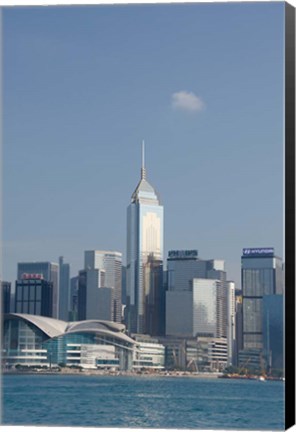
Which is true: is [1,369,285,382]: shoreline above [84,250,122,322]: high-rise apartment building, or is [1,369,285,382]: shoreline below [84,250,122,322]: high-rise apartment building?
below

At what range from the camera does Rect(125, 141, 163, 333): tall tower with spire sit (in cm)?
3409

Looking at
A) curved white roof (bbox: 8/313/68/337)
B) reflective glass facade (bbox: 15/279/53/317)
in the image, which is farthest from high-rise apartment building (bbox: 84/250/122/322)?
curved white roof (bbox: 8/313/68/337)

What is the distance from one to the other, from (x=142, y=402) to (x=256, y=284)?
11.4 metres

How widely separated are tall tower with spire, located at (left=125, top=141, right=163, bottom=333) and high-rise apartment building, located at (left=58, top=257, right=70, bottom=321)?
2.01 metres

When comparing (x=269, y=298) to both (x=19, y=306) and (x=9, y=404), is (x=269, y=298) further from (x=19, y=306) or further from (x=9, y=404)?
(x=9, y=404)

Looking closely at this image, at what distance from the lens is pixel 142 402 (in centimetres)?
2253

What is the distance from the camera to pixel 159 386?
28.3 metres

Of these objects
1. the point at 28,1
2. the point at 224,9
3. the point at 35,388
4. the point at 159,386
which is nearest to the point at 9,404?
the point at 35,388

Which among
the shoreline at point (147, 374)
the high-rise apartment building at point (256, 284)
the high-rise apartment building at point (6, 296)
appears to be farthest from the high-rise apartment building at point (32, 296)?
the high-rise apartment building at point (256, 284)

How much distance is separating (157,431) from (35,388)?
63.2ft

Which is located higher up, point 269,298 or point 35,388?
point 269,298

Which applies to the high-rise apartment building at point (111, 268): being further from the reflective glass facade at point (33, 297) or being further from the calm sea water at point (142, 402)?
the calm sea water at point (142, 402)

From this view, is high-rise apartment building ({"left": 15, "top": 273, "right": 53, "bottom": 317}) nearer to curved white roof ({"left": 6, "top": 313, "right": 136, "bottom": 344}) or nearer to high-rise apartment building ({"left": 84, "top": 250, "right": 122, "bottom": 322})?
high-rise apartment building ({"left": 84, "top": 250, "right": 122, "bottom": 322})

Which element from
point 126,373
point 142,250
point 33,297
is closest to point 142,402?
point 126,373
